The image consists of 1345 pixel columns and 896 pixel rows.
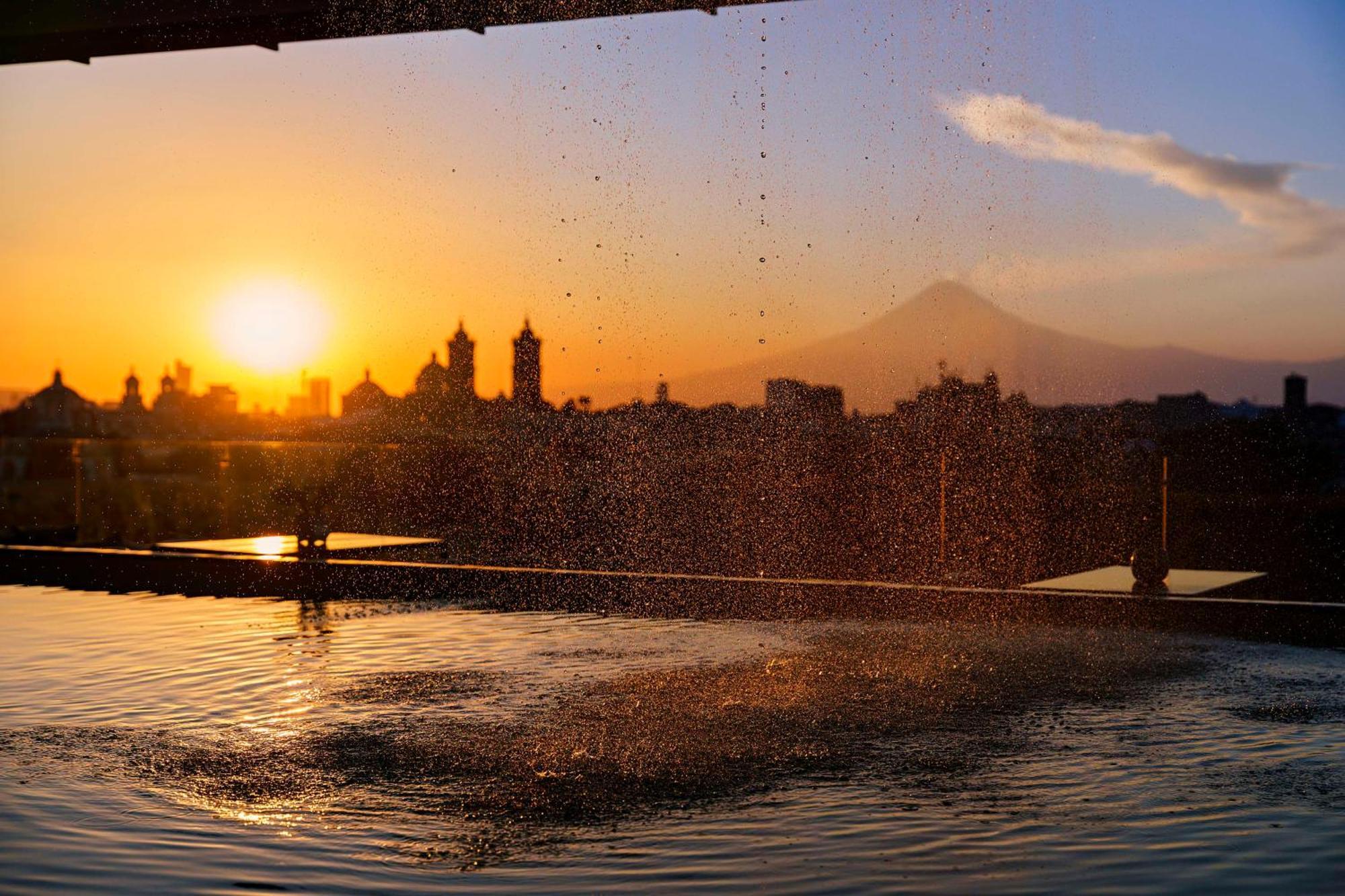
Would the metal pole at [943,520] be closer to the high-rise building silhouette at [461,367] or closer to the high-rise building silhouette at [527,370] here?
the high-rise building silhouette at [527,370]

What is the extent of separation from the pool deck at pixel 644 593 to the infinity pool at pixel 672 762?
0.72 feet

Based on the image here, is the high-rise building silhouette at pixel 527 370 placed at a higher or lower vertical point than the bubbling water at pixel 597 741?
higher

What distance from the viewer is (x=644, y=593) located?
977 cm

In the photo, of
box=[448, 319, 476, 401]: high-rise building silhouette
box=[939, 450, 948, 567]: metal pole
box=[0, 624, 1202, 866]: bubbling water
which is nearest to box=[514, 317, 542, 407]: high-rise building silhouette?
box=[448, 319, 476, 401]: high-rise building silhouette

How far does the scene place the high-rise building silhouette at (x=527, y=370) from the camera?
42.4m

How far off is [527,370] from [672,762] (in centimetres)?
5328

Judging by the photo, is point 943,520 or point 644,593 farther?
point 943,520

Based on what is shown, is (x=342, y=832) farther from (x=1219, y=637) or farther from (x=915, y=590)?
(x=1219, y=637)

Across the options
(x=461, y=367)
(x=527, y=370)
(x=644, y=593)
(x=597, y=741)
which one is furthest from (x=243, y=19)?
(x=461, y=367)

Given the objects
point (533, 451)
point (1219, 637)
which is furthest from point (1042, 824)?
point (533, 451)

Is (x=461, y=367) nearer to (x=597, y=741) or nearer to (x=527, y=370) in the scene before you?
(x=527, y=370)

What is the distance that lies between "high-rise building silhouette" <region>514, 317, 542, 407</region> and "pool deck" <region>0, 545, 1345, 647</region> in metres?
22.8

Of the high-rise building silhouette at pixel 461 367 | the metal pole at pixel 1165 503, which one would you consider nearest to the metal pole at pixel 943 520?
the metal pole at pixel 1165 503

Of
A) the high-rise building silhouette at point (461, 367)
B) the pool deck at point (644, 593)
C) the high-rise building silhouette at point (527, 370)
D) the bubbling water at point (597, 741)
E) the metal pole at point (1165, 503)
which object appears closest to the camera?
the bubbling water at point (597, 741)
